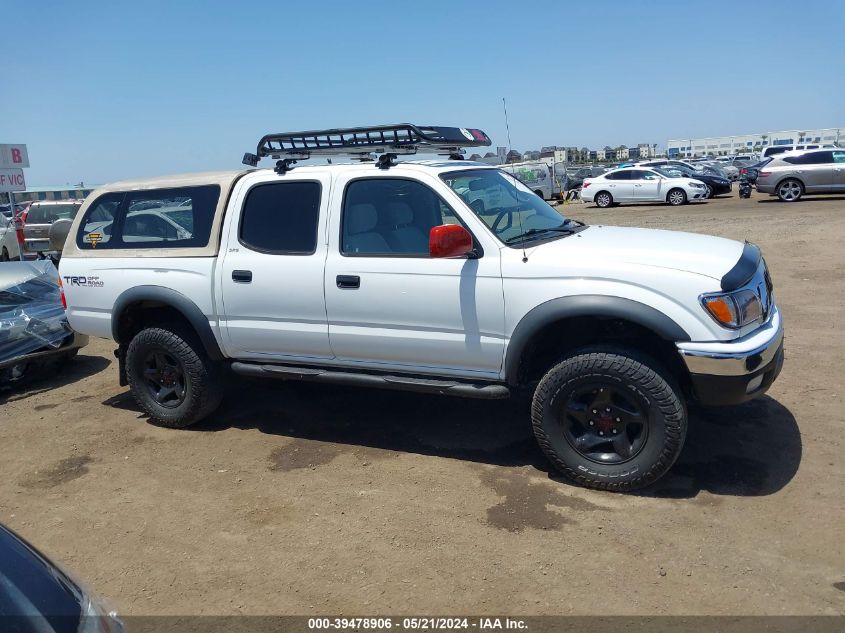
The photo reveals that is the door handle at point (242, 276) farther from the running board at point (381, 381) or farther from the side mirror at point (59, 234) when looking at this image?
the side mirror at point (59, 234)

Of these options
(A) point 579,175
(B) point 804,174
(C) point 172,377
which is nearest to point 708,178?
(B) point 804,174

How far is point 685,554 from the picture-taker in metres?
3.50

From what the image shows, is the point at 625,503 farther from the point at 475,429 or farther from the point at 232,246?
the point at 232,246

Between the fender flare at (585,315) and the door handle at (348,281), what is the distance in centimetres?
111

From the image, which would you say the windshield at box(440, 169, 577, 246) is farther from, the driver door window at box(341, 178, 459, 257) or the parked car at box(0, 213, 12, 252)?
the parked car at box(0, 213, 12, 252)

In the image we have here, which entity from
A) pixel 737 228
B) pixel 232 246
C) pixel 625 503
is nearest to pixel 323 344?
pixel 232 246

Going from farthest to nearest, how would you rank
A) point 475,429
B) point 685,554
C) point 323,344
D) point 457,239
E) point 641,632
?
point 475,429
point 323,344
point 457,239
point 685,554
point 641,632

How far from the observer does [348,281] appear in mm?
4684

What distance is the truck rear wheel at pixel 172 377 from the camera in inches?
215

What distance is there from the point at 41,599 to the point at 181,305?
11.8ft

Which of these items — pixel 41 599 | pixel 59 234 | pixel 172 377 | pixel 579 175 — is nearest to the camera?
pixel 41 599

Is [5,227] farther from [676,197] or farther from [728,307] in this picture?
[676,197]

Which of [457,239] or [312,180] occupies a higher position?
[312,180]

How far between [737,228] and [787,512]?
1327 cm
